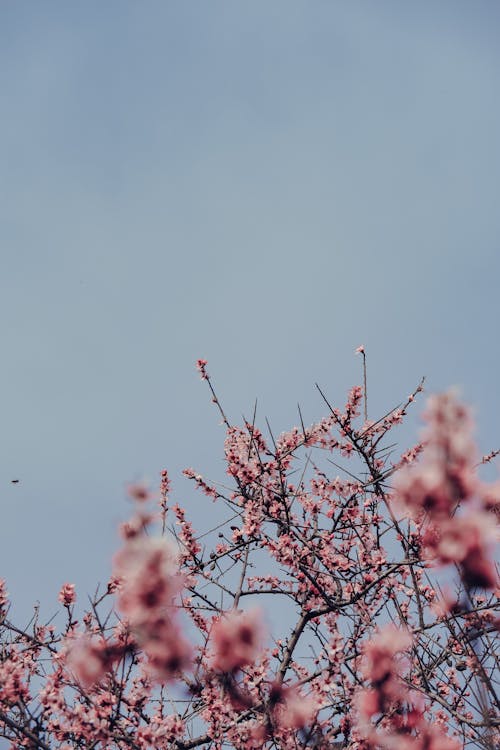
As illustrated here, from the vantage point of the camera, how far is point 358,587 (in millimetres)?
6473

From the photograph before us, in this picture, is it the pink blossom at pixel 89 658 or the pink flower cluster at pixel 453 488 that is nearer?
the pink flower cluster at pixel 453 488

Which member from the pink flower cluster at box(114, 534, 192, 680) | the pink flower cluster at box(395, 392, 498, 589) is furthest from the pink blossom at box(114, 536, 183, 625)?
the pink flower cluster at box(395, 392, 498, 589)

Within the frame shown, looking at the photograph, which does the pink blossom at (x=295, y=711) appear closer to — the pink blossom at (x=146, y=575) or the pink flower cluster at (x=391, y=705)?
the pink flower cluster at (x=391, y=705)

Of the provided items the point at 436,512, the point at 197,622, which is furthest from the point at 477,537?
the point at 197,622

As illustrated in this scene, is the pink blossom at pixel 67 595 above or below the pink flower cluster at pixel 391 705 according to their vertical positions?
above

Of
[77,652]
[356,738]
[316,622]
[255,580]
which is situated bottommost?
[356,738]

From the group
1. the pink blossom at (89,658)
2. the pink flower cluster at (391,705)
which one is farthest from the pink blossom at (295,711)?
the pink blossom at (89,658)

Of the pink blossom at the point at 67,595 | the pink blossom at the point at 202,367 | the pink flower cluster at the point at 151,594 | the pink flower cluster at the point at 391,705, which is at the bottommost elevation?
the pink flower cluster at the point at 391,705

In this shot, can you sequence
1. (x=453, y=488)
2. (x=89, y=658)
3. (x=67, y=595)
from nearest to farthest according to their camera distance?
(x=453, y=488) < (x=89, y=658) < (x=67, y=595)

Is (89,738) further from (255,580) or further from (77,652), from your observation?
(255,580)

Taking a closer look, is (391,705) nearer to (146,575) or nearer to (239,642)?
(239,642)

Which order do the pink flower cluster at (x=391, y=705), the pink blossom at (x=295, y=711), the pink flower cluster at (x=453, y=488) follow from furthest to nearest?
the pink blossom at (x=295, y=711) → the pink flower cluster at (x=391, y=705) → the pink flower cluster at (x=453, y=488)

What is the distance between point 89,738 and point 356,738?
2748 mm

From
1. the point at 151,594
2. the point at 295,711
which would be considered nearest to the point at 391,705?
the point at 295,711
